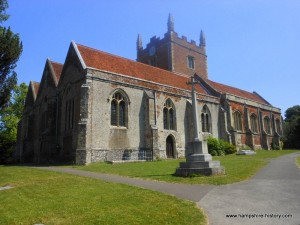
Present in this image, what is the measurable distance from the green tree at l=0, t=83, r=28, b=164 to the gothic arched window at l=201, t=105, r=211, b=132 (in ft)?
81.4

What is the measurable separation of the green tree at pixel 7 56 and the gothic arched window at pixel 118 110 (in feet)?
26.4

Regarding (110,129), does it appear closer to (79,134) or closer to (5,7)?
(79,134)

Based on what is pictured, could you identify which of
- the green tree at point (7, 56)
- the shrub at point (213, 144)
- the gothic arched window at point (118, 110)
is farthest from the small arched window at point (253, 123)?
the green tree at point (7, 56)

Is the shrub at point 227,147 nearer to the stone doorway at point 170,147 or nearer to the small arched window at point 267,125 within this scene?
the stone doorway at point 170,147

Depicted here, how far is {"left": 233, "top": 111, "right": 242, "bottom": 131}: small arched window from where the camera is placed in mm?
35156

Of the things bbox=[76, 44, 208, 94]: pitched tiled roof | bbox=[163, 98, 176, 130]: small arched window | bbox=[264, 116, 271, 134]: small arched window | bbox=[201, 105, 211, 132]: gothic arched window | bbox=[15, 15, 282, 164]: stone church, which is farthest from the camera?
bbox=[264, 116, 271, 134]: small arched window

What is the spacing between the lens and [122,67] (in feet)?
87.7

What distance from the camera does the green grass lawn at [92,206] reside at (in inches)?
226

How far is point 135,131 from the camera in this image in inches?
932

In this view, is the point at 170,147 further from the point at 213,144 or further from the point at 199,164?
the point at 199,164

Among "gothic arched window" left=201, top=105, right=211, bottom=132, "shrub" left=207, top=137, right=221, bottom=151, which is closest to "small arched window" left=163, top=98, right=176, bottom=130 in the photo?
"shrub" left=207, top=137, right=221, bottom=151

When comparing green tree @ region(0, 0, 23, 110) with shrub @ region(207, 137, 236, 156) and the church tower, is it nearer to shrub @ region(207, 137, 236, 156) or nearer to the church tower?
shrub @ region(207, 137, 236, 156)

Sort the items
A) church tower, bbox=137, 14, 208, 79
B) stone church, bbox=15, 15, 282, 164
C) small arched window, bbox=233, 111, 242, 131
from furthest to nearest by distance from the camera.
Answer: church tower, bbox=137, 14, 208, 79 → small arched window, bbox=233, 111, 242, 131 → stone church, bbox=15, 15, 282, 164

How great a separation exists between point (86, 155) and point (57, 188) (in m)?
10.7
